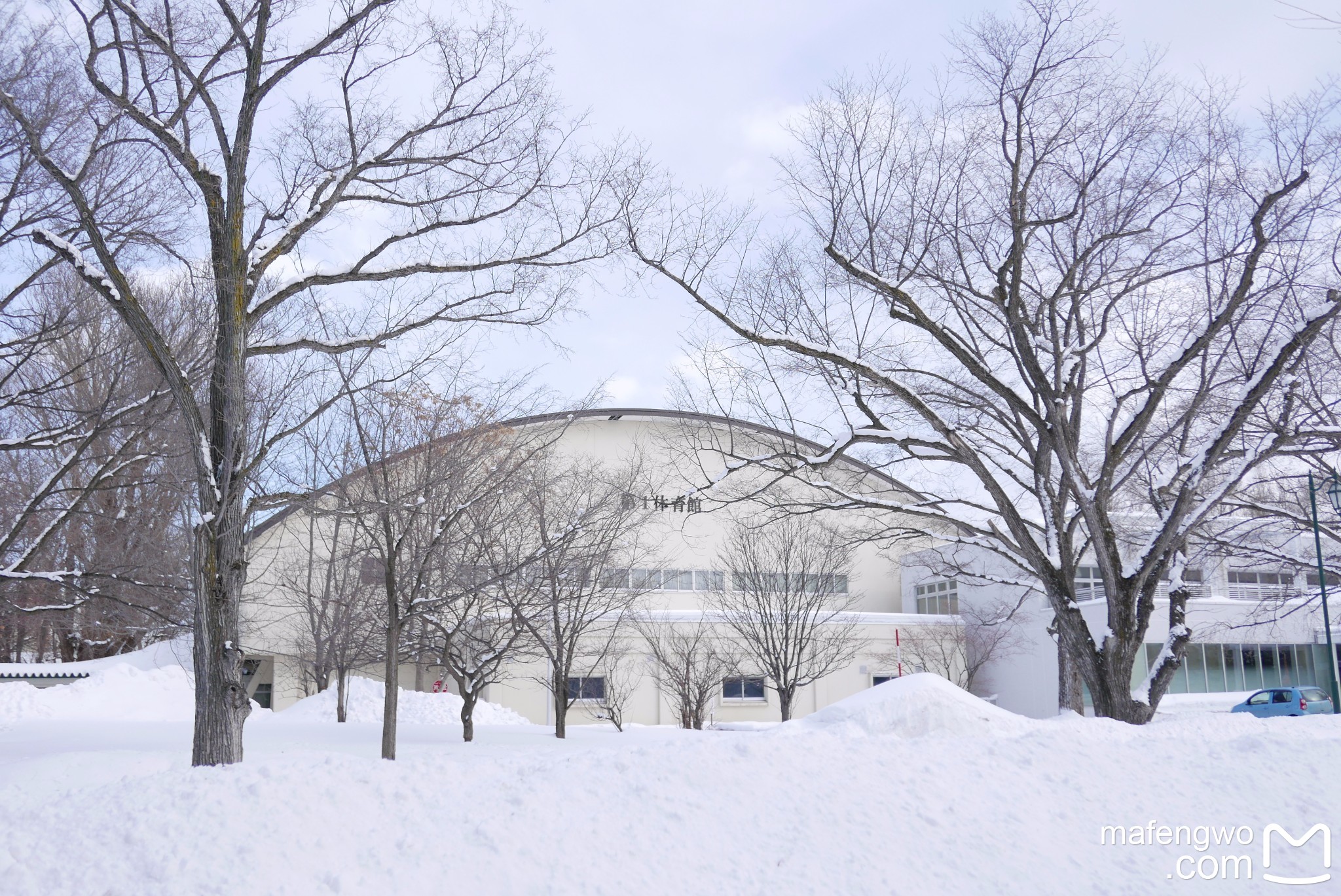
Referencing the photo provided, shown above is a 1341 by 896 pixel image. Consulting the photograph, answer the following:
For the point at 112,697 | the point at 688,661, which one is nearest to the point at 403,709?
the point at 688,661

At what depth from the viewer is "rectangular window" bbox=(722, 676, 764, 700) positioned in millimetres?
34031

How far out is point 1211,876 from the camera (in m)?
6.40

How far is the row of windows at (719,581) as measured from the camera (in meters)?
24.4

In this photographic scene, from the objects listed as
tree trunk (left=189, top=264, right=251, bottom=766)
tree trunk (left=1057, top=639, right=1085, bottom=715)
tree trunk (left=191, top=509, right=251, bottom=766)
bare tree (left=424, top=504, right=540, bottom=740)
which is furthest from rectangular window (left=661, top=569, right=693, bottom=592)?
tree trunk (left=191, top=509, right=251, bottom=766)

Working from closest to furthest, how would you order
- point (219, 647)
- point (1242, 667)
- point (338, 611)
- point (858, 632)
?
point (219, 647), point (338, 611), point (858, 632), point (1242, 667)

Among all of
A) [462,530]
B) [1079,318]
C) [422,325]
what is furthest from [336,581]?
[1079,318]

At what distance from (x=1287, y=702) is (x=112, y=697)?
3508 centimetres

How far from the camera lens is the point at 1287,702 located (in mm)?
29531

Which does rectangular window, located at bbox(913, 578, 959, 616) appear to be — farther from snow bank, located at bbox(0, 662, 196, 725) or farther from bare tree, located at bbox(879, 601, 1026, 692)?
snow bank, located at bbox(0, 662, 196, 725)

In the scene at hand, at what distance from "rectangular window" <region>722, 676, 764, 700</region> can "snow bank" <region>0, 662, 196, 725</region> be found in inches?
675

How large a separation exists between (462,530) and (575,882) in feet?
34.0

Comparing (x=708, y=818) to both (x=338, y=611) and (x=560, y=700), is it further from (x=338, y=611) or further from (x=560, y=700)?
(x=338, y=611)

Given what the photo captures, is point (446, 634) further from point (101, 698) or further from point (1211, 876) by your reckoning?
point (101, 698)

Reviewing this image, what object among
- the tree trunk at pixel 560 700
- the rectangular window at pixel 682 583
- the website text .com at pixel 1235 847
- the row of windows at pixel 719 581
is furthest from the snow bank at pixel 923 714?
the rectangular window at pixel 682 583
